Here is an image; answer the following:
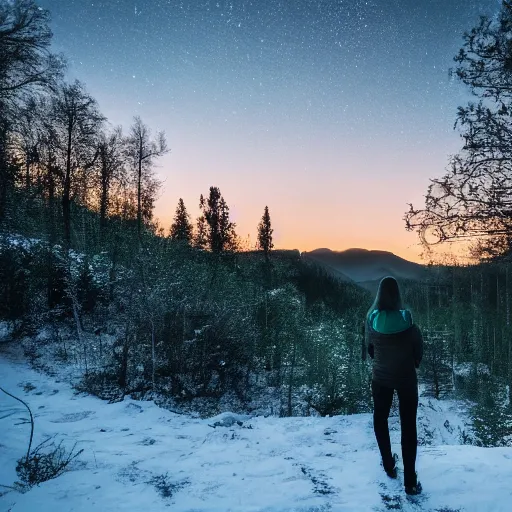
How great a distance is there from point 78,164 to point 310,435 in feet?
56.3

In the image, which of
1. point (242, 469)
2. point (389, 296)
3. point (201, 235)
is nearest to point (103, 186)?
point (201, 235)

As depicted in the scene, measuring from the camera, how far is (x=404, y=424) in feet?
10.8

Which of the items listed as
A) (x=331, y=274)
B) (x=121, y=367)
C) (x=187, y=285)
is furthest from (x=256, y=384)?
(x=331, y=274)

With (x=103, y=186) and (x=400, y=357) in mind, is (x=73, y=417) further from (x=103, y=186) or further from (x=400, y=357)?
(x=103, y=186)

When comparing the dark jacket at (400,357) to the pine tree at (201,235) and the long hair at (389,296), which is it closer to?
the long hair at (389,296)

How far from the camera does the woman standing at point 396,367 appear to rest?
3.26m

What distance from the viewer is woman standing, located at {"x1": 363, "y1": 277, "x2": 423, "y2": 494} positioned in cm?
→ 326

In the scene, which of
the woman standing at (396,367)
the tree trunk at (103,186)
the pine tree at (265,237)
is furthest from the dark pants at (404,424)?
the pine tree at (265,237)

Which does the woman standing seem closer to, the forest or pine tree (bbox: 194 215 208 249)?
the forest

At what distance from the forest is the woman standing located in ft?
8.95

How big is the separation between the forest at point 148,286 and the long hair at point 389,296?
103 inches

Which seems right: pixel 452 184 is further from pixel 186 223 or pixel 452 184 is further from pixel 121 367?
pixel 186 223

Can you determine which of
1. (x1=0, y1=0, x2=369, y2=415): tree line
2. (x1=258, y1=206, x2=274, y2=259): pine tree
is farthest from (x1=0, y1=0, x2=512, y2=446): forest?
(x1=258, y1=206, x2=274, y2=259): pine tree

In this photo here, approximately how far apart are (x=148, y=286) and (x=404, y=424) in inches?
530
